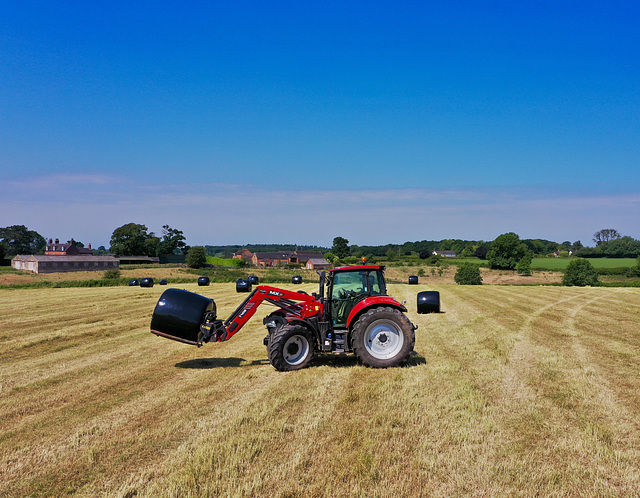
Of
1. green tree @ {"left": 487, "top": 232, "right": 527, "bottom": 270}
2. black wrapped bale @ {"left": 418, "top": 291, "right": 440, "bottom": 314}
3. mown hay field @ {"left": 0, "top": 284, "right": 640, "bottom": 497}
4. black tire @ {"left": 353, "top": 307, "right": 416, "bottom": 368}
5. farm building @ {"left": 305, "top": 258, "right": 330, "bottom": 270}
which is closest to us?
mown hay field @ {"left": 0, "top": 284, "right": 640, "bottom": 497}

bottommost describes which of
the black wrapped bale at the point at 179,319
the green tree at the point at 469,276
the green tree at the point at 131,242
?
the green tree at the point at 469,276

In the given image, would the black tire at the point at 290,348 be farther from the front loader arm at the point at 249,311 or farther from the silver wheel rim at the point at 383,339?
the silver wheel rim at the point at 383,339

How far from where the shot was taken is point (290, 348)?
8.73m

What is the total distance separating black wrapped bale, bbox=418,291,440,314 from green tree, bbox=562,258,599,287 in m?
37.8

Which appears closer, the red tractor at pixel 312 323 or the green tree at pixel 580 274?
the red tractor at pixel 312 323

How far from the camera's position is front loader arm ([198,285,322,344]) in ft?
28.7

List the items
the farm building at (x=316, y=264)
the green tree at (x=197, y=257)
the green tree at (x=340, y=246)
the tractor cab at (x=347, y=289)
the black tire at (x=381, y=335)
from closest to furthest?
the black tire at (x=381, y=335) → the tractor cab at (x=347, y=289) → the green tree at (x=197, y=257) → the farm building at (x=316, y=264) → the green tree at (x=340, y=246)

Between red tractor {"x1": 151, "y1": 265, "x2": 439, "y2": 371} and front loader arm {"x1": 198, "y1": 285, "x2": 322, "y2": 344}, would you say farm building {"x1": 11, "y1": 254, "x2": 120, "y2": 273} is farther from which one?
front loader arm {"x1": 198, "y1": 285, "x2": 322, "y2": 344}

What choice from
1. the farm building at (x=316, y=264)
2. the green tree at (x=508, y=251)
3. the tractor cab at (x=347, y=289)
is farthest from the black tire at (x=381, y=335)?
the farm building at (x=316, y=264)

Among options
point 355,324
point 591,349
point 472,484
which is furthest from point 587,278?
point 472,484

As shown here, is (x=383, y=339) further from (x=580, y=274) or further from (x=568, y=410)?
(x=580, y=274)

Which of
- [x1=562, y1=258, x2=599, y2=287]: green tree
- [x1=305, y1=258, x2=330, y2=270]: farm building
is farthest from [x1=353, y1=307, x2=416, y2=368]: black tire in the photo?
[x1=305, y1=258, x2=330, y2=270]: farm building

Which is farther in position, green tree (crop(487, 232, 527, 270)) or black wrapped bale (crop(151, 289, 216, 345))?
green tree (crop(487, 232, 527, 270))

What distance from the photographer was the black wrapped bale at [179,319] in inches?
340
